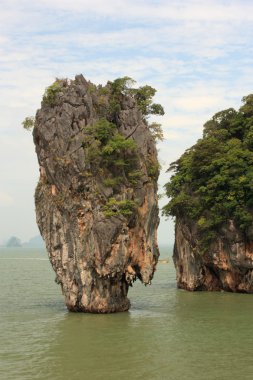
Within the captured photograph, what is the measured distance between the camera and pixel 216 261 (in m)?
45.8

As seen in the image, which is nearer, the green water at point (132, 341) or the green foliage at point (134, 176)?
the green water at point (132, 341)

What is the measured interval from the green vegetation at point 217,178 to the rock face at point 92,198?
10.8 metres

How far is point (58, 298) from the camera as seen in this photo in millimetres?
42344

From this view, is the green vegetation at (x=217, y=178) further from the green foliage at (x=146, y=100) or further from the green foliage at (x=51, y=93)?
the green foliage at (x=51, y=93)

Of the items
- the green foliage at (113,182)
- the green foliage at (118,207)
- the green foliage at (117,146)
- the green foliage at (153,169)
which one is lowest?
the green foliage at (118,207)

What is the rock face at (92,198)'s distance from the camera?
32594mm

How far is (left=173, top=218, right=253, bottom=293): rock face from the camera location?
44.0 meters

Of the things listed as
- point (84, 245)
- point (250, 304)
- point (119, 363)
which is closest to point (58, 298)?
point (84, 245)

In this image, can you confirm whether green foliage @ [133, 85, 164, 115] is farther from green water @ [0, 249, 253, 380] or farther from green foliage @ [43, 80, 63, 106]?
green water @ [0, 249, 253, 380]

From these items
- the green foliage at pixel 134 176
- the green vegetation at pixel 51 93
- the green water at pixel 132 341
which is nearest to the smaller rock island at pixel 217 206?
the green water at pixel 132 341

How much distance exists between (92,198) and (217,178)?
48.4 feet

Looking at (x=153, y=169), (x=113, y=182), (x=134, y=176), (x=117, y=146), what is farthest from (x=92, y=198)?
(x=153, y=169)

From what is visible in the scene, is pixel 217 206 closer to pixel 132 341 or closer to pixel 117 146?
pixel 117 146

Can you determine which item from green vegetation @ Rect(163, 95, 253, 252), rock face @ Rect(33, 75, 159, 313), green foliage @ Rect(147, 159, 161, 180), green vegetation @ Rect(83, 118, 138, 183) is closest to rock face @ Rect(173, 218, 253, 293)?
green vegetation @ Rect(163, 95, 253, 252)
